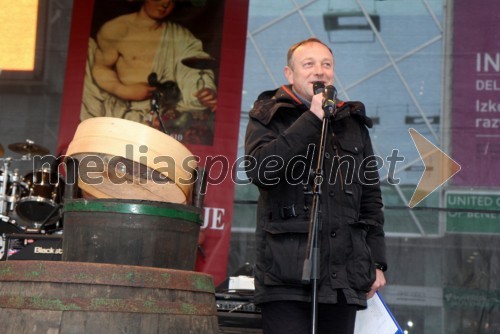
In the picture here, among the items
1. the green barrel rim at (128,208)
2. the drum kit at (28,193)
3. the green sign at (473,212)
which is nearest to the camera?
the green barrel rim at (128,208)

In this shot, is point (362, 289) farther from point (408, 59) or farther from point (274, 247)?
point (408, 59)

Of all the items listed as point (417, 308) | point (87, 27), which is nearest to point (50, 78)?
Result: point (87, 27)

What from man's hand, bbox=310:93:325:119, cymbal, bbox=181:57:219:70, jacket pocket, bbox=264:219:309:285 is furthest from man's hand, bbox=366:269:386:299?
cymbal, bbox=181:57:219:70

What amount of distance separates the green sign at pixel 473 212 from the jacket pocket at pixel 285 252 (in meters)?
2.46

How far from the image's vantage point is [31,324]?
2.06 m

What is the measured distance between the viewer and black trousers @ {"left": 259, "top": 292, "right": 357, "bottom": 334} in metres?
2.44

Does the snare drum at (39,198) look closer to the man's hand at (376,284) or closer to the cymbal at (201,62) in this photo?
the cymbal at (201,62)

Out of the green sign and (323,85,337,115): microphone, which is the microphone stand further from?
the green sign

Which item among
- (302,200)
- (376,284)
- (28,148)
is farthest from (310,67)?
(28,148)

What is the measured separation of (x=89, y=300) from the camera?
2.07 m

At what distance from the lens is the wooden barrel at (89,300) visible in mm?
2055

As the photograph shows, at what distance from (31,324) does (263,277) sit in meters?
0.77

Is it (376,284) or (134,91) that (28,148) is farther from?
(376,284)

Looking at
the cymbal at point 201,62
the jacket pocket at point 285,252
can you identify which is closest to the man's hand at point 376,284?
the jacket pocket at point 285,252
